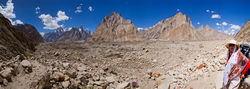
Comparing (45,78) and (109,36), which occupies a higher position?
(109,36)

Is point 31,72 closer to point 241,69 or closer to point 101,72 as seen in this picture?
point 101,72

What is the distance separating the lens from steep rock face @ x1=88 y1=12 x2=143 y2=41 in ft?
272

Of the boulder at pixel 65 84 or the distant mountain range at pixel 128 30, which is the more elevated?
the distant mountain range at pixel 128 30

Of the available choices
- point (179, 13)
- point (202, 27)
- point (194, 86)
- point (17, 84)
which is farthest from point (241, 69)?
point (202, 27)

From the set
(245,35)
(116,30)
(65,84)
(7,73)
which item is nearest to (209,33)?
(116,30)

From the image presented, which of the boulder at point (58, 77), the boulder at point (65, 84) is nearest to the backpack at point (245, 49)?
the boulder at point (65, 84)

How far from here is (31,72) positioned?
400 cm

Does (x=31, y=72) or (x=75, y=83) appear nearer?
(x=31, y=72)

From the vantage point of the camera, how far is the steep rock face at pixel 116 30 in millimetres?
82825

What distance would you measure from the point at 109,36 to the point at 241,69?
8876 centimetres

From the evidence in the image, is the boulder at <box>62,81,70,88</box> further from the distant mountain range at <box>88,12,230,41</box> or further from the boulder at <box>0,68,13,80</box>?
the distant mountain range at <box>88,12,230,41</box>

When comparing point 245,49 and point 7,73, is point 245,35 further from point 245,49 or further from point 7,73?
point 7,73

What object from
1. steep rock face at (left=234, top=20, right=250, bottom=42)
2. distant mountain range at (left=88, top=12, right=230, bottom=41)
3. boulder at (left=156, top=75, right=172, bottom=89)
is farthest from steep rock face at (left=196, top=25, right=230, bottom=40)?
boulder at (left=156, top=75, right=172, bottom=89)

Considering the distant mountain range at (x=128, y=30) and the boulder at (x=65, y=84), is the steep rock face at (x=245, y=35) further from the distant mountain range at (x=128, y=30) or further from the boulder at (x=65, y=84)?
the distant mountain range at (x=128, y=30)
